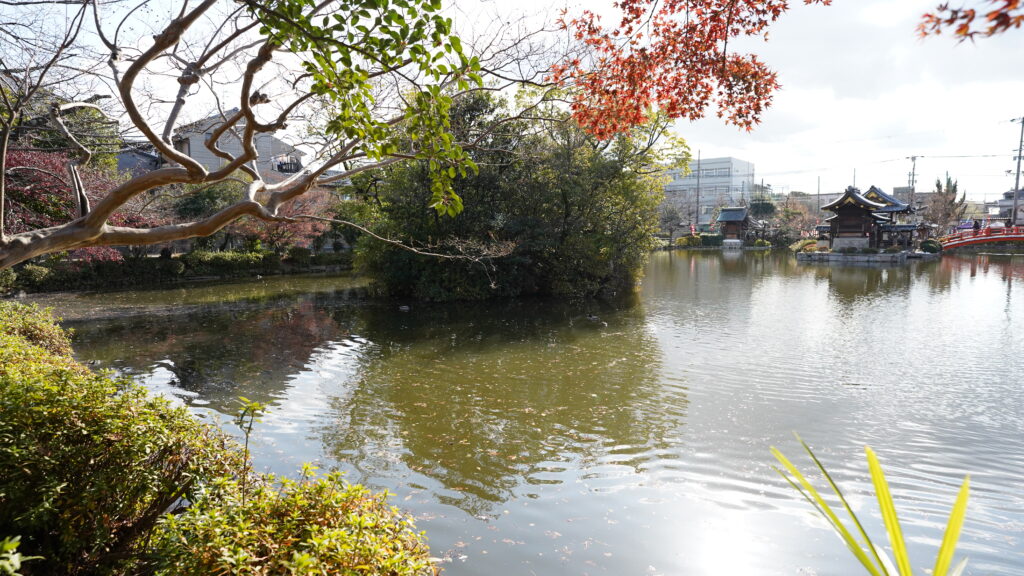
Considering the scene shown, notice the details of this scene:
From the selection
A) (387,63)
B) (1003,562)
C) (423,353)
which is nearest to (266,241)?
(423,353)

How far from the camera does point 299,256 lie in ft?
86.0

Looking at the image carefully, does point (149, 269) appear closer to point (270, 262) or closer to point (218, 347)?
point (270, 262)

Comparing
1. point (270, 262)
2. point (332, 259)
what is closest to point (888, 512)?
point (270, 262)

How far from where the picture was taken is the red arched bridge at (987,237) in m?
30.2

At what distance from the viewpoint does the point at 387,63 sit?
3268 mm

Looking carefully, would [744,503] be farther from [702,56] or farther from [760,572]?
[702,56]

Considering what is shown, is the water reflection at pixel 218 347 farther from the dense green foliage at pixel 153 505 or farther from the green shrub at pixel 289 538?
the green shrub at pixel 289 538

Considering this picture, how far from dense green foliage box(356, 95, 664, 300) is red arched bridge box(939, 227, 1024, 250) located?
81.7ft

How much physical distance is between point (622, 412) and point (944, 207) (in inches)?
2062

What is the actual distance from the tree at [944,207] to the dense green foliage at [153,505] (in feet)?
186

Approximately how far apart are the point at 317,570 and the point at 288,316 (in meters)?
13.7

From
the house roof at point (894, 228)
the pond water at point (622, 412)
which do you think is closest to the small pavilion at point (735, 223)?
the house roof at point (894, 228)

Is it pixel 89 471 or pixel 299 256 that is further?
pixel 299 256

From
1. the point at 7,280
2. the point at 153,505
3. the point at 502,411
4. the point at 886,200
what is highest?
the point at 886,200
